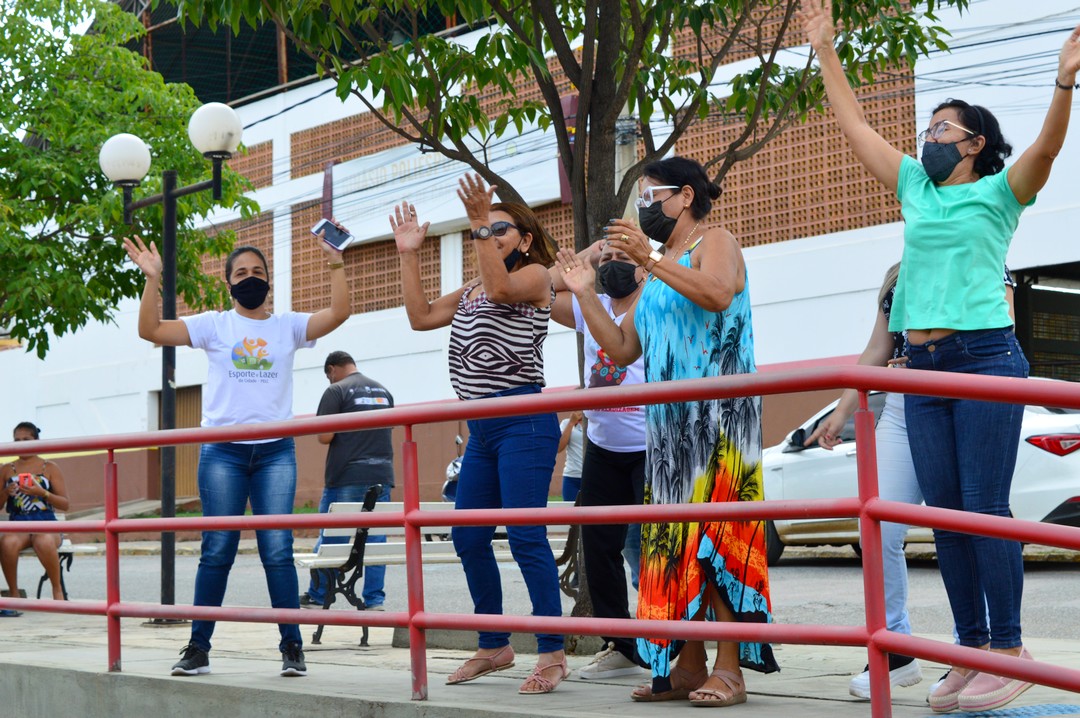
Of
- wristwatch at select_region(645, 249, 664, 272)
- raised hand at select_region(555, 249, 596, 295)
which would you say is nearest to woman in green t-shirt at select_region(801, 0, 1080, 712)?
wristwatch at select_region(645, 249, 664, 272)

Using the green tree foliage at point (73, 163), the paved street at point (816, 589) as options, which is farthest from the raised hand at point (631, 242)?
the green tree foliage at point (73, 163)

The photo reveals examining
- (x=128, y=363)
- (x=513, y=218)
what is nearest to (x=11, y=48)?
(x=513, y=218)

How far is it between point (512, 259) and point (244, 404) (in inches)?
55.8

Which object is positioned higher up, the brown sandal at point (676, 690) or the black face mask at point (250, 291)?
the black face mask at point (250, 291)

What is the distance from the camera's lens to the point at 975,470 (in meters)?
4.24

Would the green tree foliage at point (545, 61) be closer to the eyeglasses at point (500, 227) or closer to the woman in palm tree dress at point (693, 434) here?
the eyeglasses at point (500, 227)

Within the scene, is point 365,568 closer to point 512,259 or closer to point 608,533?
point 608,533

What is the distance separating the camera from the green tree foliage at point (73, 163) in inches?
583

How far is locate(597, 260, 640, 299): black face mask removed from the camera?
18.3 feet

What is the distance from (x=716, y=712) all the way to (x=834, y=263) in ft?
55.7

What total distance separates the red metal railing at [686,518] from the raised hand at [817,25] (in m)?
1.33

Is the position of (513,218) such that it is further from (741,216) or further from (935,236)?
(741,216)

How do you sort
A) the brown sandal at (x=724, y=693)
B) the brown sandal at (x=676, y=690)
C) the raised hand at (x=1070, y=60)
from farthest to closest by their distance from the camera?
the brown sandal at (x=676, y=690) → the brown sandal at (x=724, y=693) → the raised hand at (x=1070, y=60)

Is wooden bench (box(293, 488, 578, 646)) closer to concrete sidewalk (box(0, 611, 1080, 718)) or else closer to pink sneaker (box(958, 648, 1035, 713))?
concrete sidewalk (box(0, 611, 1080, 718))
